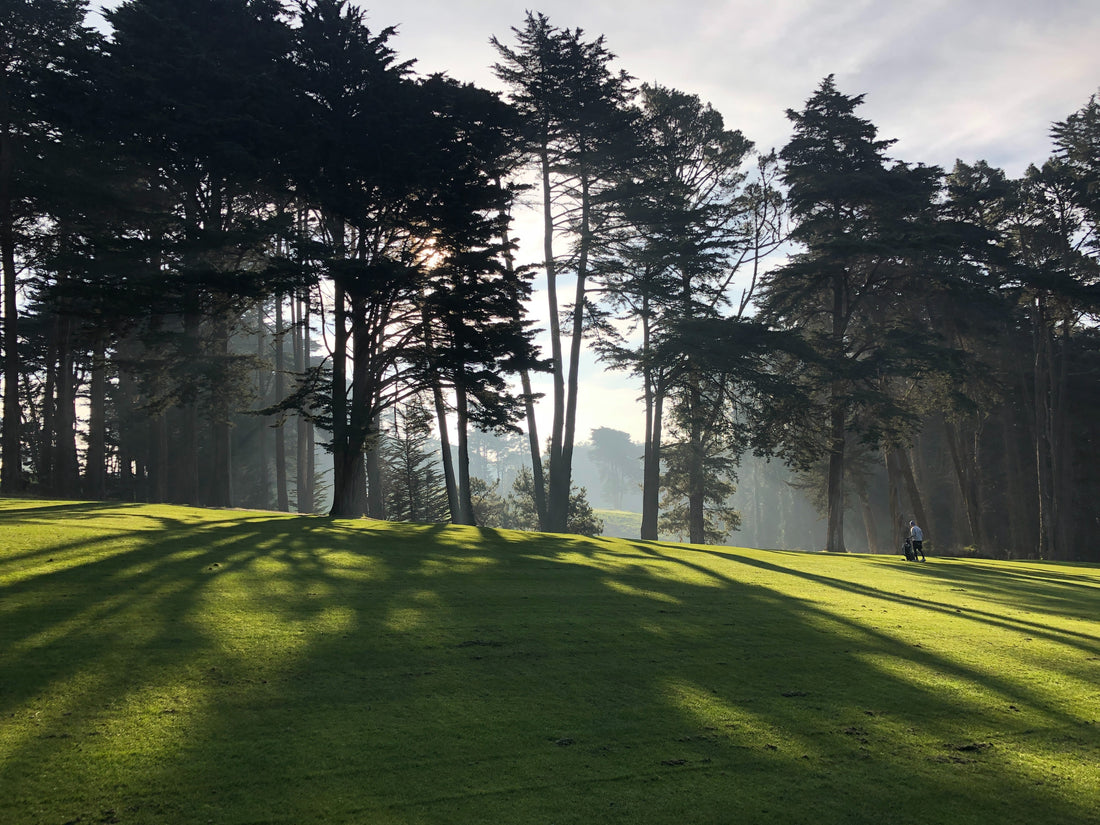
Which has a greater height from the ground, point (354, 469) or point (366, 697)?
point (354, 469)

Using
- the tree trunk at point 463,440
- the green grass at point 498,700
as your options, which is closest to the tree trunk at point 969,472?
the tree trunk at point 463,440

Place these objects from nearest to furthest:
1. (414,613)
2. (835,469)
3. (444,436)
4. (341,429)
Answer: (414,613)
(341,429)
(444,436)
(835,469)

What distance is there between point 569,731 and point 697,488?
32.2 metres

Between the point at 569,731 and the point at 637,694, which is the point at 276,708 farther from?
the point at 637,694

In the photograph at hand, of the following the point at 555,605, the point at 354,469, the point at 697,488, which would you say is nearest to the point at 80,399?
the point at 354,469

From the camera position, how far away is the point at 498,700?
18.5 feet

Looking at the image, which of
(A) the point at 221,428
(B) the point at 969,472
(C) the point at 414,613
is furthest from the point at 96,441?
(B) the point at 969,472

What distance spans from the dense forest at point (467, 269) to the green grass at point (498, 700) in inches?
449

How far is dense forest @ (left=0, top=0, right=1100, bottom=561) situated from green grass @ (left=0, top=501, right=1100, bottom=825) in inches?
449

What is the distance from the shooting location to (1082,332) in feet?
130

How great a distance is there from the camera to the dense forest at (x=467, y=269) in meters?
19.9

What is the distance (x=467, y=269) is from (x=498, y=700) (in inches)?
642

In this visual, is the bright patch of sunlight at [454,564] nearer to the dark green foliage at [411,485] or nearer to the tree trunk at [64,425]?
the tree trunk at [64,425]

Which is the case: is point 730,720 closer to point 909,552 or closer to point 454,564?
point 454,564
